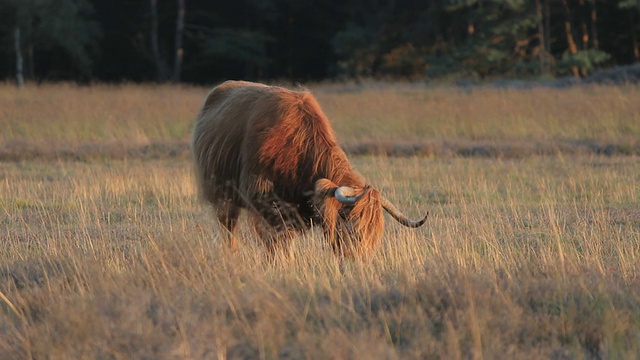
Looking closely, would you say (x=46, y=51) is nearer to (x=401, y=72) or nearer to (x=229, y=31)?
(x=229, y=31)

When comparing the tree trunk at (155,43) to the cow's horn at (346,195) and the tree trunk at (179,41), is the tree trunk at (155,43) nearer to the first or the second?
the tree trunk at (179,41)

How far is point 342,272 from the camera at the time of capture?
655cm

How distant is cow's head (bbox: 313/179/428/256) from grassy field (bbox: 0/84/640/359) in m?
0.15

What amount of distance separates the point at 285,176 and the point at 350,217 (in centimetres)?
76

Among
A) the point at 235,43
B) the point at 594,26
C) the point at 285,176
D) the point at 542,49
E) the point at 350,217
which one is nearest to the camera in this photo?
the point at 350,217

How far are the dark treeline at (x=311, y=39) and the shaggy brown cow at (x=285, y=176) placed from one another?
84.7 feet

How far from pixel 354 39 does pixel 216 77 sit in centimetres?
861

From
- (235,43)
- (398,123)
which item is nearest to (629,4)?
(235,43)

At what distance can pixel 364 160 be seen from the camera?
15.4 metres

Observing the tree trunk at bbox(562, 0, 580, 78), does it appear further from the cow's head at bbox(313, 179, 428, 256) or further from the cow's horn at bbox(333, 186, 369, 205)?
the cow's horn at bbox(333, 186, 369, 205)

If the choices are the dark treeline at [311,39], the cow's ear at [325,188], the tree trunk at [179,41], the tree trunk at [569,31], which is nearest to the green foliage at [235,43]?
the dark treeline at [311,39]

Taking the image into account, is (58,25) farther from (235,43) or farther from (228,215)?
(228,215)

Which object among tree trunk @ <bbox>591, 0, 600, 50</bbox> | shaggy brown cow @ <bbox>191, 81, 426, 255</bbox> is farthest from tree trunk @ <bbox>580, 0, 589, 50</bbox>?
shaggy brown cow @ <bbox>191, 81, 426, 255</bbox>

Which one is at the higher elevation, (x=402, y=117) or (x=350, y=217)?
(x=350, y=217)
